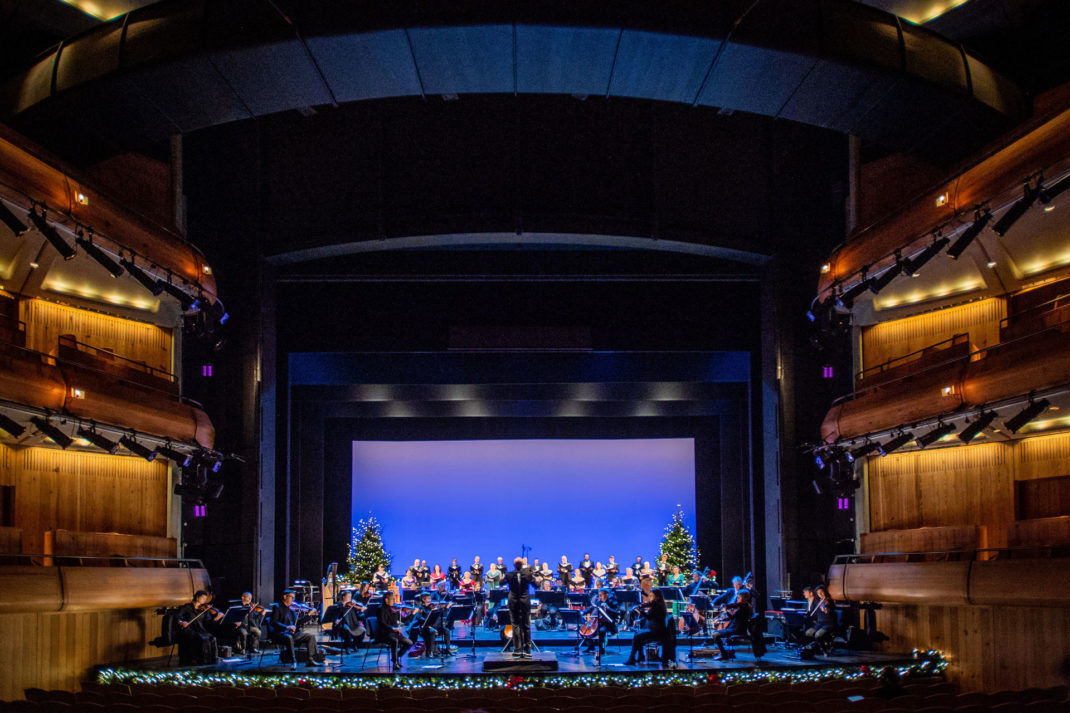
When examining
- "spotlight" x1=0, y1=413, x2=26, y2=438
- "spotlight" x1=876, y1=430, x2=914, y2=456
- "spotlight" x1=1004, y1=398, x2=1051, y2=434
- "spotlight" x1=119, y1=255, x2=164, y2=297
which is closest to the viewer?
"spotlight" x1=1004, y1=398, x2=1051, y2=434

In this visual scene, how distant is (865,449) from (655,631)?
213 inches

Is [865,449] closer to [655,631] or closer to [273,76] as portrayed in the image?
[655,631]

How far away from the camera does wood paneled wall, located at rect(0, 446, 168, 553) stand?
16.1 m

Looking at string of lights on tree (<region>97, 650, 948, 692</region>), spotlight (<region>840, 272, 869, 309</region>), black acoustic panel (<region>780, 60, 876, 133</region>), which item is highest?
black acoustic panel (<region>780, 60, 876, 133</region>)

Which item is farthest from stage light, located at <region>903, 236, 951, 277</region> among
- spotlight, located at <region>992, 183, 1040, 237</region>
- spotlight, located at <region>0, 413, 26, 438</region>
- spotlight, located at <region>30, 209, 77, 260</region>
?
spotlight, located at <region>0, 413, 26, 438</region>

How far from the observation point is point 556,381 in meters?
23.6

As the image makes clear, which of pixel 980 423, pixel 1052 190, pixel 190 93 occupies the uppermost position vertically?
pixel 190 93

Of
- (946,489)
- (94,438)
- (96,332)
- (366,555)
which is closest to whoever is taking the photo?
(94,438)

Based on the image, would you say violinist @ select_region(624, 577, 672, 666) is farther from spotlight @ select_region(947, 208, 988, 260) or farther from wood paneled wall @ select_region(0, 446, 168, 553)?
Answer: wood paneled wall @ select_region(0, 446, 168, 553)

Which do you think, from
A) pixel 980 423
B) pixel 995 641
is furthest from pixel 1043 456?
pixel 995 641

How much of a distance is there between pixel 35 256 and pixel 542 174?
964cm

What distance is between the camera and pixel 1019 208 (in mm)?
12172

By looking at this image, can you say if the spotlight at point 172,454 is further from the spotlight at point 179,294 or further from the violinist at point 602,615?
the violinist at point 602,615

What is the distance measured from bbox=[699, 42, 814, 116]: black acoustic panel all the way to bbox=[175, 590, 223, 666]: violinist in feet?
36.8
